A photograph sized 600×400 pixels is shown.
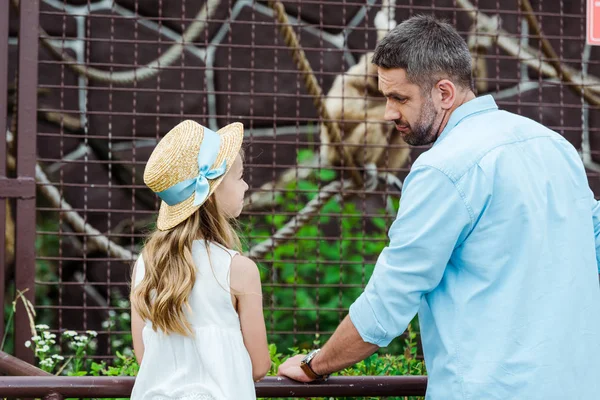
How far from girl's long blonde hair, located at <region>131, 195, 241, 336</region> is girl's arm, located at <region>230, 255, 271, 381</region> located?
0.10 meters

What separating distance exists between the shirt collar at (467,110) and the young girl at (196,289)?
535mm

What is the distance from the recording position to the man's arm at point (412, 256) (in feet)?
6.38

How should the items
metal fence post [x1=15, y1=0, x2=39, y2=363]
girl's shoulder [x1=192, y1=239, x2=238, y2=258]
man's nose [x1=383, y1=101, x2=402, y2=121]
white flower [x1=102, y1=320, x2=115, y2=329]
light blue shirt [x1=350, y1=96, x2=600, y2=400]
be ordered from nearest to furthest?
light blue shirt [x1=350, y1=96, x2=600, y2=400] < girl's shoulder [x1=192, y1=239, x2=238, y2=258] < man's nose [x1=383, y1=101, x2=402, y2=121] < metal fence post [x1=15, y1=0, x2=39, y2=363] < white flower [x1=102, y1=320, x2=115, y2=329]

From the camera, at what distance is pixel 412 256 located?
1969 millimetres

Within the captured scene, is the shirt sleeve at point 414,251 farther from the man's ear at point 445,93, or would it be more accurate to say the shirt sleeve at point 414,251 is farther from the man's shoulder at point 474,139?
the man's ear at point 445,93

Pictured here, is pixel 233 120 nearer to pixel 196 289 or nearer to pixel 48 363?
pixel 48 363

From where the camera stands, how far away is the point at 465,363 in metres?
1.93

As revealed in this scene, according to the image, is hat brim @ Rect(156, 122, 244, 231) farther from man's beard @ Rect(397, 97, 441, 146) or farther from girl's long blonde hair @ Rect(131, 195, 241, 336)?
man's beard @ Rect(397, 97, 441, 146)

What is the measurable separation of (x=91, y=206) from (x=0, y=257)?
5.40 ft

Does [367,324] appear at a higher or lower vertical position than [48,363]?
higher

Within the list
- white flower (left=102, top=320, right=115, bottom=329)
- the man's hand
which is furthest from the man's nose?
white flower (left=102, top=320, right=115, bottom=329)

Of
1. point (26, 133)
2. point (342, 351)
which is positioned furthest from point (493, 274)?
point (26, 133)

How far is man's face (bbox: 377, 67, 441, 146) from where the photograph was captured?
7.23ft

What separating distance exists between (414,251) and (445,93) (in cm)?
46
